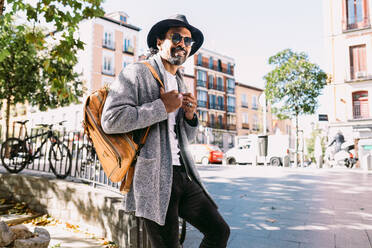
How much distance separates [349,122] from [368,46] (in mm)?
6762

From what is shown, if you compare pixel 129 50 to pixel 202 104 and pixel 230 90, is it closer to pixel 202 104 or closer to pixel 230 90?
pixel 202 104

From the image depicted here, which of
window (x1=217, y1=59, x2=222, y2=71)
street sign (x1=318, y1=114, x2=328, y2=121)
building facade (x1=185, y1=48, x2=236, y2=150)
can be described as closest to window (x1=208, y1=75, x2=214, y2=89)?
building facade (x1=185, y1=48, x2=236, y2=150)

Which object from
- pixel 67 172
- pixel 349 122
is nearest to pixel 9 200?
pixel 67 172

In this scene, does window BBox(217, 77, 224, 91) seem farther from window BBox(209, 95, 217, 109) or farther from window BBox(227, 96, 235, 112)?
window BBox(227, 96, 235, 112)

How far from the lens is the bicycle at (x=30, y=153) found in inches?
273

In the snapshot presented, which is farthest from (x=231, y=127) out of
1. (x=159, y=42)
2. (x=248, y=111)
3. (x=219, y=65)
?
(x=159, y=42)

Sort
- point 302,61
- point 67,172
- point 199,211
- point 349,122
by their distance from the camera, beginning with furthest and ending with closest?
point 349,122 → point 302,61 → point 67,172 → point 199,211

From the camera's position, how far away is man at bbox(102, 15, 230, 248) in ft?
5.62

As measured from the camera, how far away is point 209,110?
152ft

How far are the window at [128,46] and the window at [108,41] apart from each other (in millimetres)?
1630

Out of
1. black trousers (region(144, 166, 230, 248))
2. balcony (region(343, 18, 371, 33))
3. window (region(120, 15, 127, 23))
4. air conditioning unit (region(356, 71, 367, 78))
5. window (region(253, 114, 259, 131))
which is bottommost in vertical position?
black trousers (region(144, 166, 230, 248))

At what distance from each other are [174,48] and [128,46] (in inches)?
1440

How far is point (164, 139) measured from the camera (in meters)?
1.86

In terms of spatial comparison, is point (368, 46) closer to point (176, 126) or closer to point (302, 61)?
point (302, 61)
